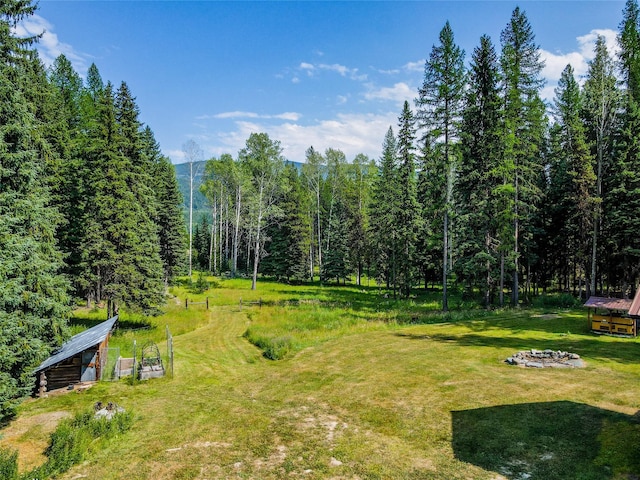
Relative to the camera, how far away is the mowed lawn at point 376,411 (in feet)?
30.4

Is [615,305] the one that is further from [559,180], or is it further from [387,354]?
[559,180]

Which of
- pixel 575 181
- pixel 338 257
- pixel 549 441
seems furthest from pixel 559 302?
pixel 338 257

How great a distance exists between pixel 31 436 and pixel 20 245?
224 inches

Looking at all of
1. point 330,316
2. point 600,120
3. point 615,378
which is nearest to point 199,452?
point 615,378

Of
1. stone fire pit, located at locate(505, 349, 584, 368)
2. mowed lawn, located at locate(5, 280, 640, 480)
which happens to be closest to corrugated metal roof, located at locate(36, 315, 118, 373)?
mowed lawn, located at locate(5, 280, 640, 480)

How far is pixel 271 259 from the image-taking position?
2357 inches

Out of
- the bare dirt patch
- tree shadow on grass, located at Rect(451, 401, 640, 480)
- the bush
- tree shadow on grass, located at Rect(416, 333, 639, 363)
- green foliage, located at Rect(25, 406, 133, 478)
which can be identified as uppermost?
tree shadow on grass, located at Rect(416, 333, 639, 363)

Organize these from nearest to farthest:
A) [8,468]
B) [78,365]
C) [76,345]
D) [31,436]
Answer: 1. [8,468]
2. [31,436]
3. [76,345]
4. [78,365]

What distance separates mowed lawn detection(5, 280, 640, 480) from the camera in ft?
30.4

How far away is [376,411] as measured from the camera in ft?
41.0

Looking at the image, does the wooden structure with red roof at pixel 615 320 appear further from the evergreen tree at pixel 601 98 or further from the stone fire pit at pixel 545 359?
the evergreen tree at pixel 601 98

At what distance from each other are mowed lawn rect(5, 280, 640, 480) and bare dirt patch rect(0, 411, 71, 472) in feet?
0.22

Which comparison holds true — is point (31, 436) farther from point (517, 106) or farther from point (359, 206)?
point (359, 206)

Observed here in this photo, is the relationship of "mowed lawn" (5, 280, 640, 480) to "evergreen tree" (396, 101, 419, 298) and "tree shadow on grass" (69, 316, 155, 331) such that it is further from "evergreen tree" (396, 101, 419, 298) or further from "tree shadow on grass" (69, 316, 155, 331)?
"evergreen tree" (396, 101, 419, 298)
